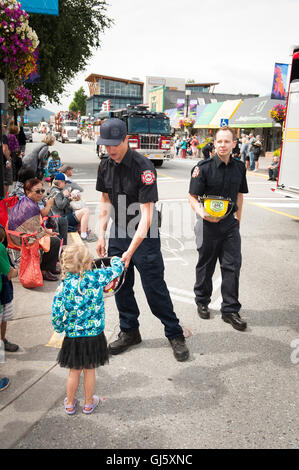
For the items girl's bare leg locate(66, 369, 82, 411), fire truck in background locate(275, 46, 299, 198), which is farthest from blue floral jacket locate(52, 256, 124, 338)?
fire truck in background locate(275, 46, 299, 198)

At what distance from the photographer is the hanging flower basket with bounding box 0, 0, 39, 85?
15.5 ft

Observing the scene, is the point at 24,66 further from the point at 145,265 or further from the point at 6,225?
the point at 145,265

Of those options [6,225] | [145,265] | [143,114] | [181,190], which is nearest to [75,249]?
[145,265]

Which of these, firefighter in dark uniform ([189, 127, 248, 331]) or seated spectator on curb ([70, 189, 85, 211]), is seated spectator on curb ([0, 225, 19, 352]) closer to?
firefighter in dark uniform ([189, 127, 248, 331])

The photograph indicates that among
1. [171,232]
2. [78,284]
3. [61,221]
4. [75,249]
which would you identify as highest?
[75,249]

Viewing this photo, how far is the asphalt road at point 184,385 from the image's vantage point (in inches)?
104

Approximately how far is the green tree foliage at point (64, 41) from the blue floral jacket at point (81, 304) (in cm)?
1454

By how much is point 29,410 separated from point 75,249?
125 centimetres

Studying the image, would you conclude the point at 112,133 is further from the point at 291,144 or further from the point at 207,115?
the point at 207,115

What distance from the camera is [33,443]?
2.57 meters

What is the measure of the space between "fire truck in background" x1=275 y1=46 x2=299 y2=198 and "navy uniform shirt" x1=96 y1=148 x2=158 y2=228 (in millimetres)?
7360

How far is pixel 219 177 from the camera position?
4156mm

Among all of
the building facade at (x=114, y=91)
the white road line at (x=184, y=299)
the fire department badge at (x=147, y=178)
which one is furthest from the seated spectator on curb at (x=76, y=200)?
the building facade at (x=114, y=91)

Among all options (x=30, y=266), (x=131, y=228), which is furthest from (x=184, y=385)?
(x=30, y=266)
